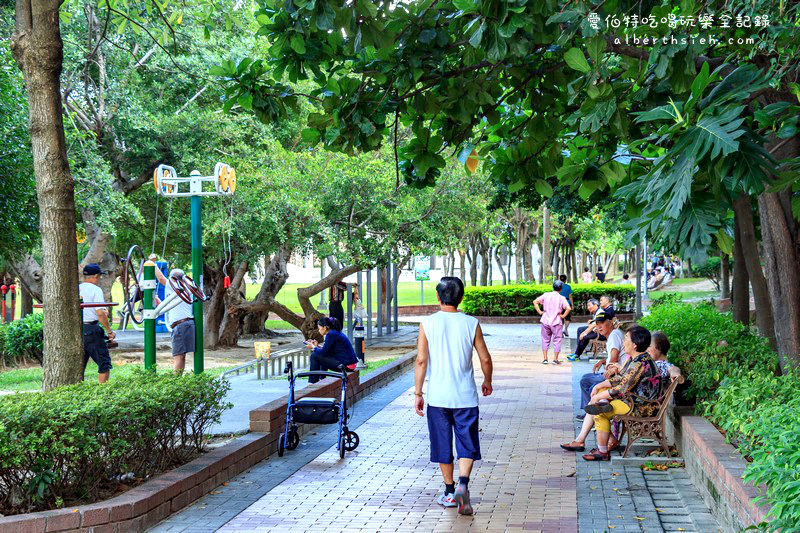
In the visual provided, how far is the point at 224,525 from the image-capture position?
6.54 m

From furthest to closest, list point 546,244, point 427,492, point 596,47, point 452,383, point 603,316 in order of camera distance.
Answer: point 546,244 < point 603,316 < point 427,492 < point 452,383 < point 596,47

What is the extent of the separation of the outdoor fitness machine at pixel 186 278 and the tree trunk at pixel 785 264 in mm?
6154

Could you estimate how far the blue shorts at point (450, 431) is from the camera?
6.96 m

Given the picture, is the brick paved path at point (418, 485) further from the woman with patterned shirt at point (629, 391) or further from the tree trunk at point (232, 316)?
the tree trunk at point (232, 316)

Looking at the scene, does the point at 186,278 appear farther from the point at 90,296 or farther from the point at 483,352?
the point at 483,352

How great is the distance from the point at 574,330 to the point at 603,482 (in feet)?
48.4

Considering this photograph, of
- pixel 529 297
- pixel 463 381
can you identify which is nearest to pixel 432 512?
pixel 463 381

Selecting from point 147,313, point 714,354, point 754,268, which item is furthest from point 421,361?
point 754,268

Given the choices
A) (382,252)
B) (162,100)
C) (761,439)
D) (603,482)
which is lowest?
(603,482)

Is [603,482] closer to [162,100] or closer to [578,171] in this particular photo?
[578,171]

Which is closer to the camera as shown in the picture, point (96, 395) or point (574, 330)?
point (96, 395)

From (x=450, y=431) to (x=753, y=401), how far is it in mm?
2312

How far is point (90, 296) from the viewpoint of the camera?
1138 cm

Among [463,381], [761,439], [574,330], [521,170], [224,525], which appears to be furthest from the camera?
[574,330]
